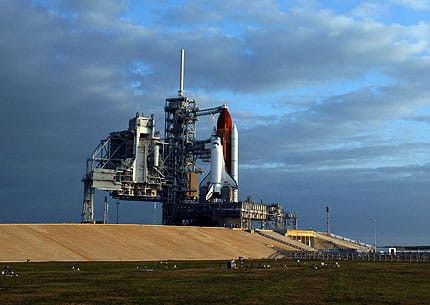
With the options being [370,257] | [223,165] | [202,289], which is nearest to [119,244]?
[370,257]

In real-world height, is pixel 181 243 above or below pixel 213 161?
below

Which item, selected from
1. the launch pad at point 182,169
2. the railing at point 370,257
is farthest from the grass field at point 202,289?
the launch pad at point 182,169

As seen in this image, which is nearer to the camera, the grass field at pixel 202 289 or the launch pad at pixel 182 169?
the grass field at pixel 202 289

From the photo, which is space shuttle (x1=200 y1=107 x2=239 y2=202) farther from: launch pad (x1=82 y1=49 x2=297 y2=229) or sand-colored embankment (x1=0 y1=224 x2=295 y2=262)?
sand-colored embankment (x1=0 y1=224 x2=295 y2=262)

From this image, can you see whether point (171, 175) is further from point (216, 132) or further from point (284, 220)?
point (284, 220)

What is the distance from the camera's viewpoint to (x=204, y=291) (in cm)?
3384

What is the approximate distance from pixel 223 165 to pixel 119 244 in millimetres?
56770

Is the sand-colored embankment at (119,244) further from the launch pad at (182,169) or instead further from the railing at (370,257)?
the launch pad at (182,169)

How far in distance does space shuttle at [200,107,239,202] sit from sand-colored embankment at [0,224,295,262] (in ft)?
77.0

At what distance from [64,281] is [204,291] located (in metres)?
11.6

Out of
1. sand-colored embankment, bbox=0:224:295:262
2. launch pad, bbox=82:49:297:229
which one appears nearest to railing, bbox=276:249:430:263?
sand-colored embankment, bbox=0:224:295:262

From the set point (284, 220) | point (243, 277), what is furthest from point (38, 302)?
point (284, 220)

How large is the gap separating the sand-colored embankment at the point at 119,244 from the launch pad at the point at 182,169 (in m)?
20.8

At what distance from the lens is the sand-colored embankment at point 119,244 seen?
66.9 m
